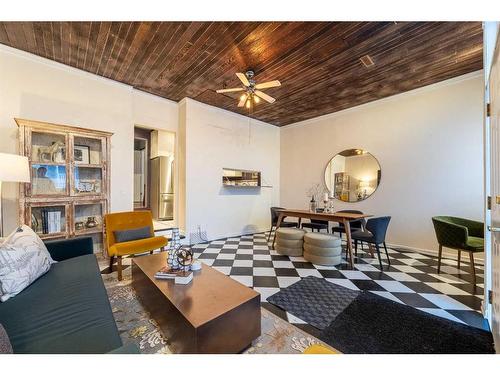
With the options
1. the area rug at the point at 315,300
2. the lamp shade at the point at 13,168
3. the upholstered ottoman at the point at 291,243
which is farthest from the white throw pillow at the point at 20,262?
the upholstered ottoman at the point at 291,243

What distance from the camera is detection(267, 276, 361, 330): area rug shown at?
5.77ft

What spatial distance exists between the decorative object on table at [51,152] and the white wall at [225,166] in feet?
6.13

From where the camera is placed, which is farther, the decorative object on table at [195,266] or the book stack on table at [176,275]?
the decorative object on table at [195,266]

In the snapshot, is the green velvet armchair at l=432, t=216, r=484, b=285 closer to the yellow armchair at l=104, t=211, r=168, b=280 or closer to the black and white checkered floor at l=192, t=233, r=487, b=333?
the black and white checkered floor at l=192, t=233, r=487, b=333

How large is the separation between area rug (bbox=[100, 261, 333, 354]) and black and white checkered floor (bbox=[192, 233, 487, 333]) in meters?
0.16

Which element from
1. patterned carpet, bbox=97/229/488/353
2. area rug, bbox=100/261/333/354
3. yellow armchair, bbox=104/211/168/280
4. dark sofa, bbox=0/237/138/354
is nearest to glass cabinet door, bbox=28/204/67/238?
yellow armchair, bbox=104/211/168/280

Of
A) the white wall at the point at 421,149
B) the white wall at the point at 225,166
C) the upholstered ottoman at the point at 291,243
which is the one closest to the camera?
the white wall at the point at 421,149

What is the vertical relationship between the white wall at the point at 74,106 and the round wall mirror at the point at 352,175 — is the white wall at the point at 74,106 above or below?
above

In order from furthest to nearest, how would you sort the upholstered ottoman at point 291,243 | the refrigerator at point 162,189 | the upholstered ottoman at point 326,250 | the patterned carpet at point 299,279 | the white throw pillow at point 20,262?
the refrigerator at point 162,189 → the upholstered ottoman at point 291,243 → the upholstered ottoman at point 326,250 → the patterned carpet at point 299,279 → the white throw pillow at point 20,262

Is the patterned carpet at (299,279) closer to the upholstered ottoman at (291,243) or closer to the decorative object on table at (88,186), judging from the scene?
the upholstered ottoman at (291,243)

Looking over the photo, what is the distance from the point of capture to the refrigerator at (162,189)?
572 centimetres

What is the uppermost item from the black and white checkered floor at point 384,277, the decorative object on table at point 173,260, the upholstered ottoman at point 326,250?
the decorative object on table at point 173,260

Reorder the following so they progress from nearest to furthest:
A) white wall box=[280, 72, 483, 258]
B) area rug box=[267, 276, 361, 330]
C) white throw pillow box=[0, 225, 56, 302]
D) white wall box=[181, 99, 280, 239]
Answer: white throw pillow box=[0, 225, 56, 302] → area rug box=[267, 276, 361, 330] → white wall box=[280, 72, 483, 258] → white wall box=[181, 99, 280, 239]
